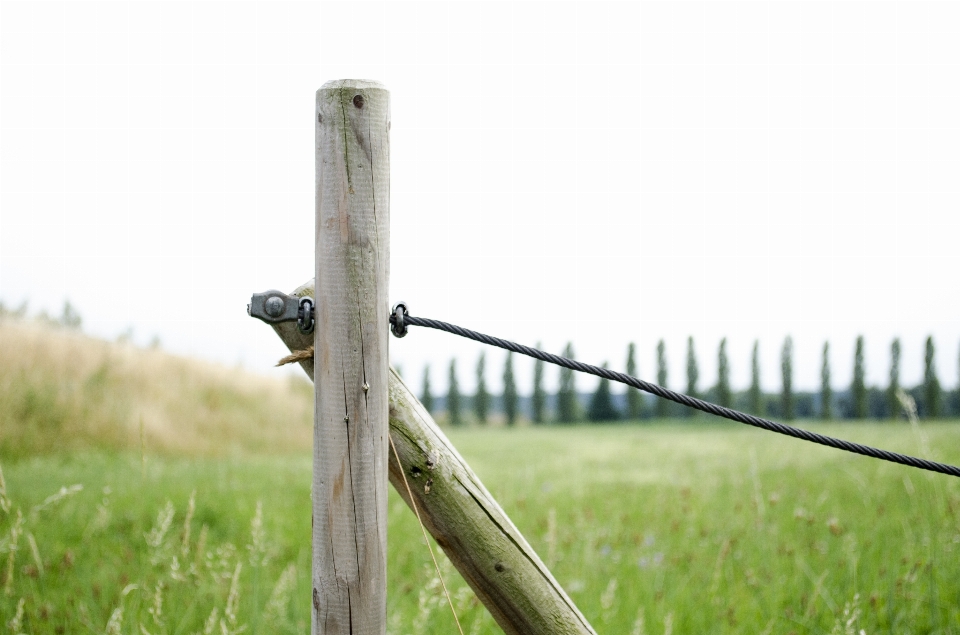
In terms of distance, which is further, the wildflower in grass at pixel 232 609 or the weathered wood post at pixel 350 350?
the wildflower in grass at pixel 232 609

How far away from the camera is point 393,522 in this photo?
16.9ft

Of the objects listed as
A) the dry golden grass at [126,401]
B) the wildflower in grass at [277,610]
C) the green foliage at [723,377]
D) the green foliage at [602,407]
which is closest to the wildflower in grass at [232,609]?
the wildflower in grass at [277,610]

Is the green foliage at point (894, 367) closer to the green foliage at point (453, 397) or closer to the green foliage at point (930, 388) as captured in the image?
the green foliage at point (930, 388)

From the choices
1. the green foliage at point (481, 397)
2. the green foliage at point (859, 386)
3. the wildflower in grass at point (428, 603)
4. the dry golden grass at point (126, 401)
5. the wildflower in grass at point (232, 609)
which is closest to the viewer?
the wildflower in grass at point (232, 609)

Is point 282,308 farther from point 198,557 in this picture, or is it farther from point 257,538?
point 198,557

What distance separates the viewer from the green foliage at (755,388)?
23328mm

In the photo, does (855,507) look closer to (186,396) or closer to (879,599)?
(879,599)

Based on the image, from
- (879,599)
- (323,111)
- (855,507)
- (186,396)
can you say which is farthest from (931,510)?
(186,396)

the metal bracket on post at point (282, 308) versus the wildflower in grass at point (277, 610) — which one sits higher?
the metal bracket on post at point (282, 308)

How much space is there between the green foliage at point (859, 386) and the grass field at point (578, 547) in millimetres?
16160

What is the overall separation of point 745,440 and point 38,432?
11.3m

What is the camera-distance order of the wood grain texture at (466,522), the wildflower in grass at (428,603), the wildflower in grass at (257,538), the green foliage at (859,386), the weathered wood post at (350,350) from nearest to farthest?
the weathered wood post at (350,350), the wood grain texture at (466,522), the wildflower in grass at (257,538), the wildflower in grass at (428,603), the green foliage at (859,386)

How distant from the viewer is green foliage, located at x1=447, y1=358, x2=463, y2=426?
80.5 feet

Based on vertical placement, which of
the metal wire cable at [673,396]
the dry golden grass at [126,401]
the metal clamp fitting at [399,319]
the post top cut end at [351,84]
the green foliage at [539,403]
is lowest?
the green foliage at [539,403]
